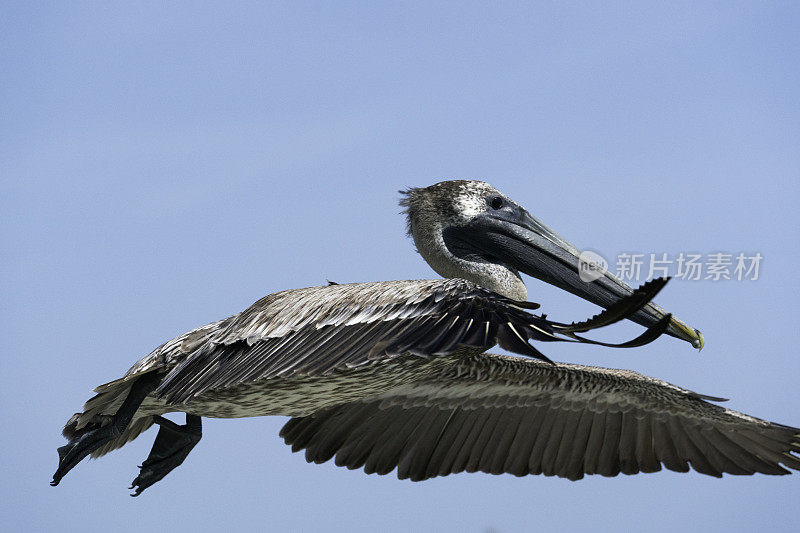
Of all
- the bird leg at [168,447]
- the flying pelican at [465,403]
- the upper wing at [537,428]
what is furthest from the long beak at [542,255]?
the bird leg at [168,447]

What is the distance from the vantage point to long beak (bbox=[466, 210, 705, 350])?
7.50 meters

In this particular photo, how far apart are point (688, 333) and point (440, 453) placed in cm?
240

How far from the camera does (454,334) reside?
5.18 meters

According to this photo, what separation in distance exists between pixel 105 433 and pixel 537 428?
3430mm

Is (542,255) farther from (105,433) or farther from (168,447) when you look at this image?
(105,433)

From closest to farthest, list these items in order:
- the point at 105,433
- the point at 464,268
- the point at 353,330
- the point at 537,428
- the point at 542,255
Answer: the point at 353,330
the point at 105,433
the point at 464,268
the point at 542,255
the point at 537,428

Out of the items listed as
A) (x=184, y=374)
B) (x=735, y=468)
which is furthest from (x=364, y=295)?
(x=735, y=468)

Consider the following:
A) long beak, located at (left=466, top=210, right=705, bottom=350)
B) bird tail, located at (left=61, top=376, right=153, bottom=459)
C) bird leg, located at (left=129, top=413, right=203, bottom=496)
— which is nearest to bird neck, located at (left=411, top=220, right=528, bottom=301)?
long beak, located at (left=466, top=210, right=705, bottom=350)

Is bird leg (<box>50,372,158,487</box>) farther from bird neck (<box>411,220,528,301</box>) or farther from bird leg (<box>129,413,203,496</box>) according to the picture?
bird neck (<box>411,220,528,301</box>)

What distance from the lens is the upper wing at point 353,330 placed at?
200 inches

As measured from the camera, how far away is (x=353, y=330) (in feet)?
18.9

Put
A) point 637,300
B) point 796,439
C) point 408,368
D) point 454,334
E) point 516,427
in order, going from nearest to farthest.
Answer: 1. point 637,300
2. point 454,334
3. point 408,368
4. point 796,439
5. point 516,427

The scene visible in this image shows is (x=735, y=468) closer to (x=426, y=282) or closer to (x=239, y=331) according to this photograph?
(x=426, y=282)

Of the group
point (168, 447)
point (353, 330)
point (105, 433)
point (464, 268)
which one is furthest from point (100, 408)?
point (464, 268)
